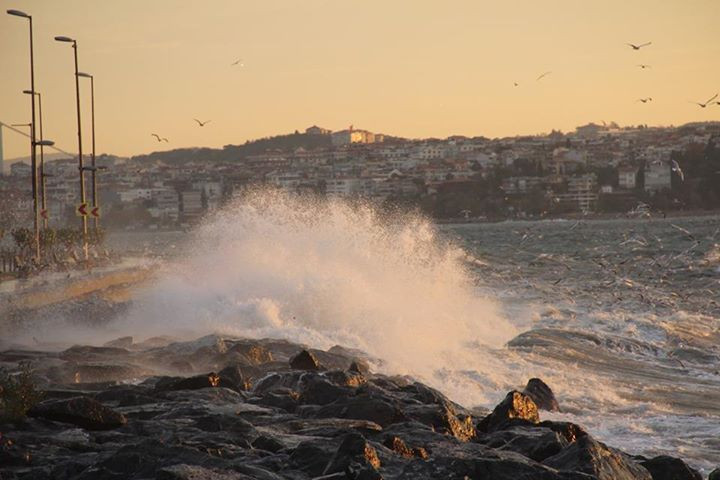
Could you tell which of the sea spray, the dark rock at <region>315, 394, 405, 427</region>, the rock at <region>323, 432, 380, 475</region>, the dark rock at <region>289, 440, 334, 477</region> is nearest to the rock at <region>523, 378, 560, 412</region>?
the sea spray

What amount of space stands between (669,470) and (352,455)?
2948 millimetres

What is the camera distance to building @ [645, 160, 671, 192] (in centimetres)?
12100

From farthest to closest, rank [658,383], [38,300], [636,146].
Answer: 1. [636,146]
2. [38,300]
3. [658,383]

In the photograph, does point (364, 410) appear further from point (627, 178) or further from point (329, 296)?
point (627, 178)

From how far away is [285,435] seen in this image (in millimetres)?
11227

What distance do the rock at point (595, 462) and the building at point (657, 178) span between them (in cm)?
11278

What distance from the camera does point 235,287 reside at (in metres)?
30.0

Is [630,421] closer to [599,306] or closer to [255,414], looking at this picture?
[255,414]

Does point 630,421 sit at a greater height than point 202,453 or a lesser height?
lesser

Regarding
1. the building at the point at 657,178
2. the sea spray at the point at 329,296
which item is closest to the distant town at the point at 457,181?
the building at the point at 657,178

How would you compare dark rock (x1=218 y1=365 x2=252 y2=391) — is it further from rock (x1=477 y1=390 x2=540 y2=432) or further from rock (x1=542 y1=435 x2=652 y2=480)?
rock (x1=542 y1=435 x2=652 y2=480)

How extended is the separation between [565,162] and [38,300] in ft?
409

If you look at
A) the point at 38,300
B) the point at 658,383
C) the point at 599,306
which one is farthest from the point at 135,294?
the point at 658,383

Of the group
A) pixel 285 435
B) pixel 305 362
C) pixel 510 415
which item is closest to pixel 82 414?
pixel 285 435
